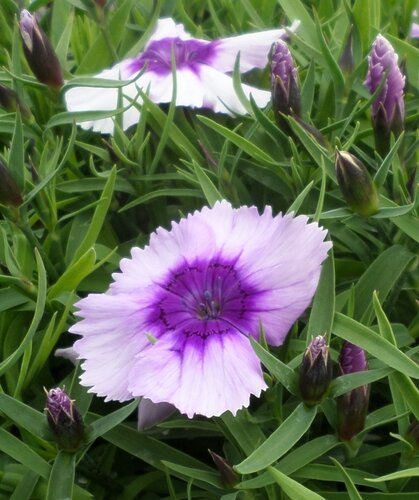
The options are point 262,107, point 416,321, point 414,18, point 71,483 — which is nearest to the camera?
point 71,483

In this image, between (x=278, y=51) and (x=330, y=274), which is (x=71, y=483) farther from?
(x=278, y=51)

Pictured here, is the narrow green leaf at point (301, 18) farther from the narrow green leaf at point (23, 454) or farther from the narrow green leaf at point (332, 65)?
the narrow green leaf at point (23, 454)

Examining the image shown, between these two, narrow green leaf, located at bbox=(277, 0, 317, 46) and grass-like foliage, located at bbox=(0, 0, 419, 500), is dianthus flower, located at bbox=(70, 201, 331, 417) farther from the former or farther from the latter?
narrow green leaf, located at bbox=(277, 0, 317, 46)

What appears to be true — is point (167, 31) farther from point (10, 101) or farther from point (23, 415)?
point (23, 415)

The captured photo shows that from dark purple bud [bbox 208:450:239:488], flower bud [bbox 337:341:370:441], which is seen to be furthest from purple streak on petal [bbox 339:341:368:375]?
dark purple bud [bbox 208:450:239:488]

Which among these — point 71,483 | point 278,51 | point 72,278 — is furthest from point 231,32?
point 71,483

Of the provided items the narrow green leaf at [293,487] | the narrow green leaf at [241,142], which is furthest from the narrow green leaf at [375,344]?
the narrow green leaf at [241,142]

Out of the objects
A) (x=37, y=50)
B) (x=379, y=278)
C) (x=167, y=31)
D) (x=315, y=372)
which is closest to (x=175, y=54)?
(x=167, y=31)
